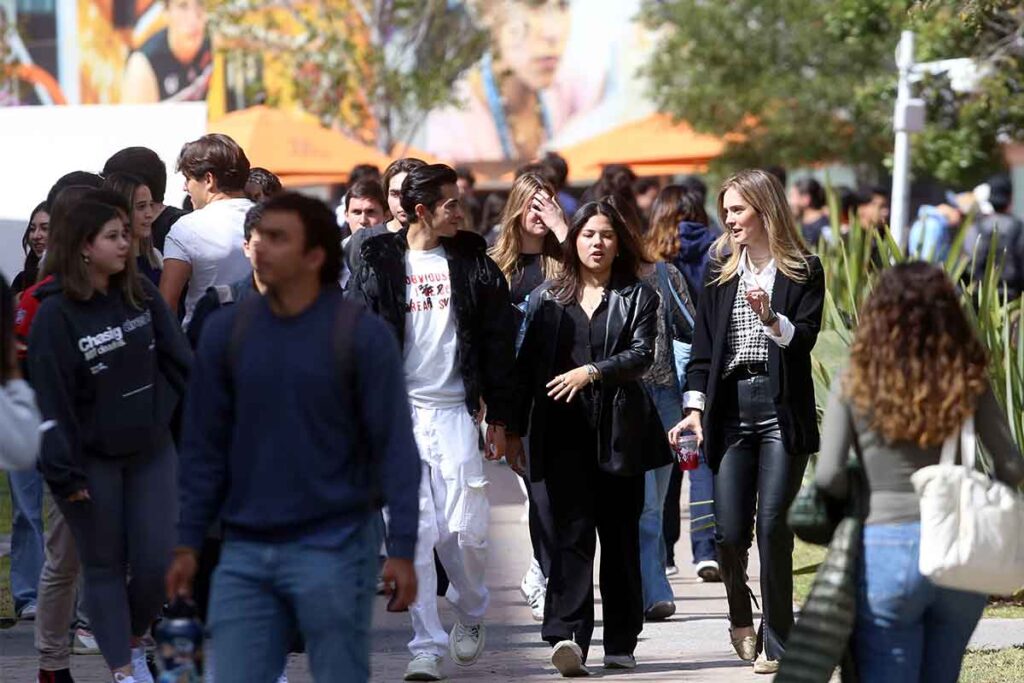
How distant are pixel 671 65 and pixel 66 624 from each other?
82.6ft

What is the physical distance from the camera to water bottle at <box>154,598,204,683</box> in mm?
4828

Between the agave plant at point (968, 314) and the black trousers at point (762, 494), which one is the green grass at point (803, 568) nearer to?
the agave plant at point (968, 314)

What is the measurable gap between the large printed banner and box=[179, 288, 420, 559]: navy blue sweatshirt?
1482 inches

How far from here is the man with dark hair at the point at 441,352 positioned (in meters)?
7.24

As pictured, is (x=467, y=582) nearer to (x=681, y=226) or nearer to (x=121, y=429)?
(x=121, y=429)

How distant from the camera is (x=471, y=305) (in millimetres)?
7281

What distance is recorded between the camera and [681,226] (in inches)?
390

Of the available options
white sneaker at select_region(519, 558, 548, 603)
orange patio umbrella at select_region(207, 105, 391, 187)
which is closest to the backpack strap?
white sneaker at select_region(519, 558, 548, 603)

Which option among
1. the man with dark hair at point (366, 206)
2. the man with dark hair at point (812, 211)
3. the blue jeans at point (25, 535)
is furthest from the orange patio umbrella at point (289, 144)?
the blue jeans at point (25, 535)

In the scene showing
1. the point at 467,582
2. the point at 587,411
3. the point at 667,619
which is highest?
the point at 587,411

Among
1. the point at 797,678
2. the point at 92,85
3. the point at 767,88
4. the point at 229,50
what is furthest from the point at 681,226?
the point at 92,85

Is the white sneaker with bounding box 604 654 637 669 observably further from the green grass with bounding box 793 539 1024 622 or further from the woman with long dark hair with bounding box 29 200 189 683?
the woman with long dark hair with bounding box 29 200 189 683

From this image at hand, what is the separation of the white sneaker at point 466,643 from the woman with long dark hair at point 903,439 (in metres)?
2.86

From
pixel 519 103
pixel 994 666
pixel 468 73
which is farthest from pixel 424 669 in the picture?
pixel 519 103
